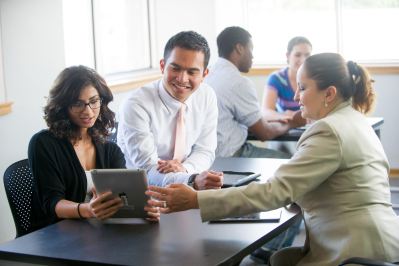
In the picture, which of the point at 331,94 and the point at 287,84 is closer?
the point at 331,94

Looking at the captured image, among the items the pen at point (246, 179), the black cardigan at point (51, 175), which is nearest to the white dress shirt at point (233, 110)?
the pen at point (246, 179)

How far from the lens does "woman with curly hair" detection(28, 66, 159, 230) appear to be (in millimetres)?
2408

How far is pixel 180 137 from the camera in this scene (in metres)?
3.05

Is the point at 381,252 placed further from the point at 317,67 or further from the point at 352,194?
the point at 317,67

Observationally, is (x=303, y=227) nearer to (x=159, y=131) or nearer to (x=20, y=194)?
(x=159, y=131)

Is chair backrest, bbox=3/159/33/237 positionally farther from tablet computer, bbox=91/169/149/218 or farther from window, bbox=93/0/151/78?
window, bbox=93/0/151/78

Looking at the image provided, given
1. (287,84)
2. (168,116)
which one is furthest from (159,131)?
(287,84)

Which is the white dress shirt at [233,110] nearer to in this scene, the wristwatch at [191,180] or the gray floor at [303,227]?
the gray floor at [303,227]

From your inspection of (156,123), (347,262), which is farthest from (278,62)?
(347,262)

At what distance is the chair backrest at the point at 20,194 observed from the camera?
2.56m

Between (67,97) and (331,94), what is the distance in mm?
1006

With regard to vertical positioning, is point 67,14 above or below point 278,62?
above

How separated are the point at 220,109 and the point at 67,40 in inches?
41.7

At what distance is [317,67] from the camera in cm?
215
